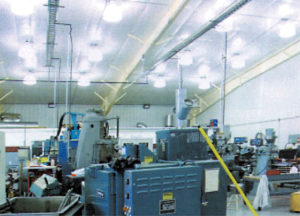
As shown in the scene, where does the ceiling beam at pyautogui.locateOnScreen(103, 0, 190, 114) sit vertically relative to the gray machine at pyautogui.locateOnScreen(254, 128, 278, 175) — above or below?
above

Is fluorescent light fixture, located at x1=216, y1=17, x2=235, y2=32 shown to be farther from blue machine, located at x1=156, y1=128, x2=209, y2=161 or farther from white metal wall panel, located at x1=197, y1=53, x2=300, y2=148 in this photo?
white metal wall panel, located at x1=197, y1=53, x2=300, y2=148

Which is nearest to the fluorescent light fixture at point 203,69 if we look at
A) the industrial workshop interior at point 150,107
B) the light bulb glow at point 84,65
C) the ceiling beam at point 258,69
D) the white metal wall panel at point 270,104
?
the industrial workshop interior at point 150,107

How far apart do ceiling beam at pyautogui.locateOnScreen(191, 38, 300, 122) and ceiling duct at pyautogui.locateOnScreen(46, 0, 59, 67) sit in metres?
6.90

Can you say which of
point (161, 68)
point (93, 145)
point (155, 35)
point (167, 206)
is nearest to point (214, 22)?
point (155, 35)

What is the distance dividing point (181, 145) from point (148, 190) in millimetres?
1014

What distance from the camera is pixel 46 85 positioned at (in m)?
11.8

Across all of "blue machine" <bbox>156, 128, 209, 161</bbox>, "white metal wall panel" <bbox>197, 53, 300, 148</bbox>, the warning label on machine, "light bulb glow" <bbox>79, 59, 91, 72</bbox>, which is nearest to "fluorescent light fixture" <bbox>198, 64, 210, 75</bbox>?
"white metal wall panel" <bbox>197, 53, 300, 148</bbox>

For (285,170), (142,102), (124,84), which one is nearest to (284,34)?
(285,170)

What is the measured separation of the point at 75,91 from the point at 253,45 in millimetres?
6568

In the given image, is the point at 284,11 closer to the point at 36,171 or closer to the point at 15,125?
the point at 36,171

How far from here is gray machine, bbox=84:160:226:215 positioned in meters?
2.77

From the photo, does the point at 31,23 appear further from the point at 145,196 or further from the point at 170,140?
the point at 145,196

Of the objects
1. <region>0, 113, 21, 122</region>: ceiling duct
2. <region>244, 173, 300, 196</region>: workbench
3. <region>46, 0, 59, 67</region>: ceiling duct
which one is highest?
<region>46, 0, 59, 67</region>: ceiling duct

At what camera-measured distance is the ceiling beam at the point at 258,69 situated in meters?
10.2
